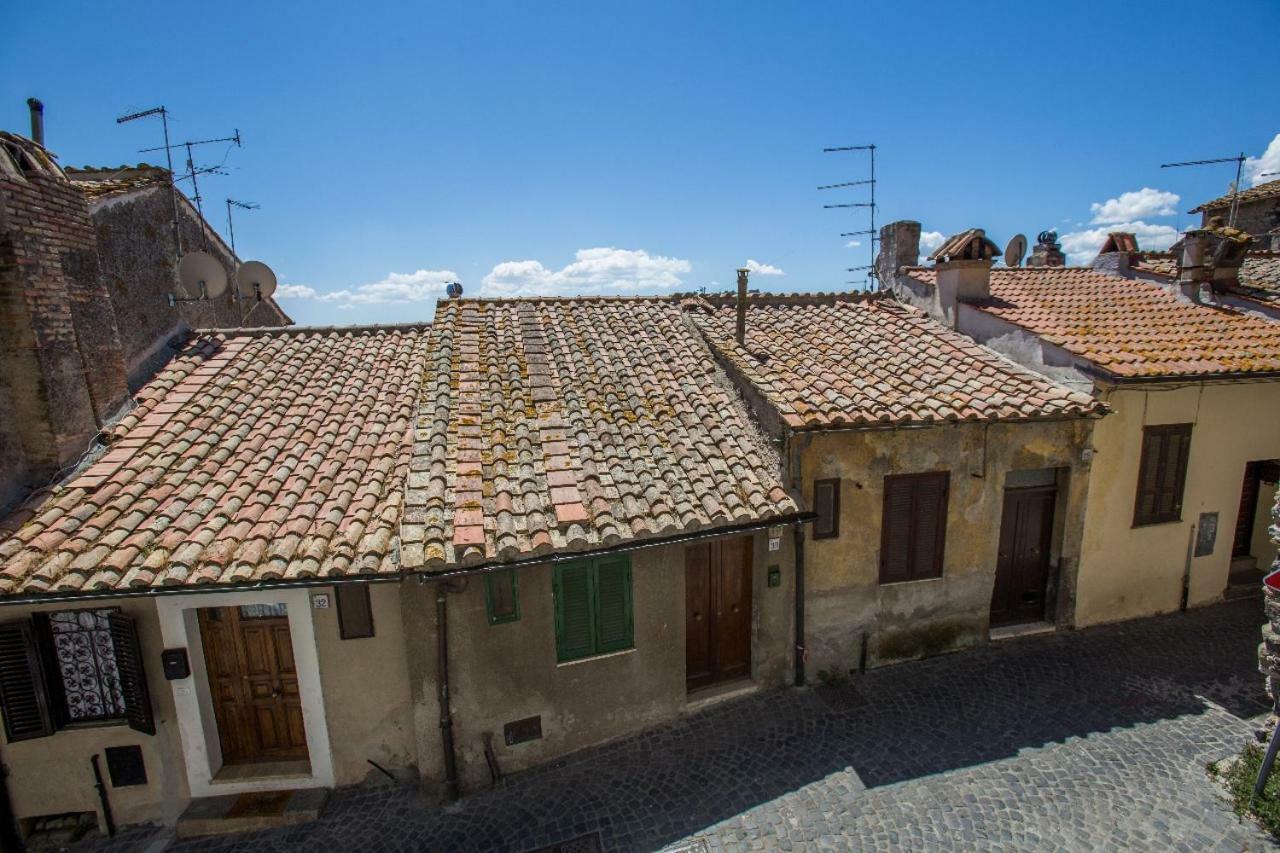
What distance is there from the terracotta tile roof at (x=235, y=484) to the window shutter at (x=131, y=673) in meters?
0.99

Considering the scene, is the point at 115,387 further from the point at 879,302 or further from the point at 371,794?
the point at 879,302

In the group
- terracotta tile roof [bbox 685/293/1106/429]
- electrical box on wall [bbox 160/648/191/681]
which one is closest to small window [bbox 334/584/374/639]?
electrical box on wall [bbox 160/648/191/681]

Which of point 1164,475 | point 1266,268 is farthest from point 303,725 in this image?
point 1266,268

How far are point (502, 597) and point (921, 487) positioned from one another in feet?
20.0

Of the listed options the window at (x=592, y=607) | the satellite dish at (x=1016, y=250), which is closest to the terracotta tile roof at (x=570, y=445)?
the window at (x=592, y=607)

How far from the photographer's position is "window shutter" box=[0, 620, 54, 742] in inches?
255

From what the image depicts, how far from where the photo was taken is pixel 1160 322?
36.4 feet

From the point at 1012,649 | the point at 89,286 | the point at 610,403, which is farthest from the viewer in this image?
the point at 1012,649

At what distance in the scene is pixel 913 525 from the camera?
911 cm

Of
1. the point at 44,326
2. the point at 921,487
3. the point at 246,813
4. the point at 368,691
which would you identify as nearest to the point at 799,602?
the point at 921,487

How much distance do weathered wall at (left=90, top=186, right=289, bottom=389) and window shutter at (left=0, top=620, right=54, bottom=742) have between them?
3933mm

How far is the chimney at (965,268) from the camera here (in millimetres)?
11344

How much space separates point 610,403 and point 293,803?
610 centimetres

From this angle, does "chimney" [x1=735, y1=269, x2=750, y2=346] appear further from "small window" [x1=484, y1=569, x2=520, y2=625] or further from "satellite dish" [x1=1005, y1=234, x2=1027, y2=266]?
"satellite dish" [x1=1005, y1=234, x2=1027, y2=266]
